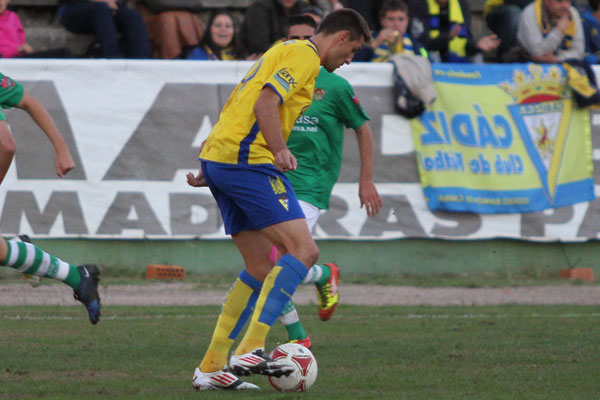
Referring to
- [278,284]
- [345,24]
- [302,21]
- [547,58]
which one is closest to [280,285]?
[278,284]

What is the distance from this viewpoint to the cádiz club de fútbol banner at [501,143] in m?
12.7

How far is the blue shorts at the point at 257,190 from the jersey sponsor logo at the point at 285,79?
440 mm

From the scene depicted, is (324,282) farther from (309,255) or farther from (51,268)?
(309,255)

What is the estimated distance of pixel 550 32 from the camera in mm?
13852

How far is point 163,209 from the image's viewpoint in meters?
12.1

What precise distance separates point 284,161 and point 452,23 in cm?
899

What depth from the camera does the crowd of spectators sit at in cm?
1307

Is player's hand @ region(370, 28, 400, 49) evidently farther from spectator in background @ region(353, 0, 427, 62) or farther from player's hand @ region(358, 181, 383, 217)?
player's hand @ region(358, 181, 383, 217)

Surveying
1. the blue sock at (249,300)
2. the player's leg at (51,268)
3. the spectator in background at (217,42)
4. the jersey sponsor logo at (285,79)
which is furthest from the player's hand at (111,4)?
the jersey sponsor logo at (285,79)

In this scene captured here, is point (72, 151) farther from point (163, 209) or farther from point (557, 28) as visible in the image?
point (557, 28)

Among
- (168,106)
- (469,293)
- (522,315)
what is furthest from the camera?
(168,106)

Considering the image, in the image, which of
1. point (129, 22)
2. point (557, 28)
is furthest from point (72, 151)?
point (557, 28)

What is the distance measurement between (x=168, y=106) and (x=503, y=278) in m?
4.21

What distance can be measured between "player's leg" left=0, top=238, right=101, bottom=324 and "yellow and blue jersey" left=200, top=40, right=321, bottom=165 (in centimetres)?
149
